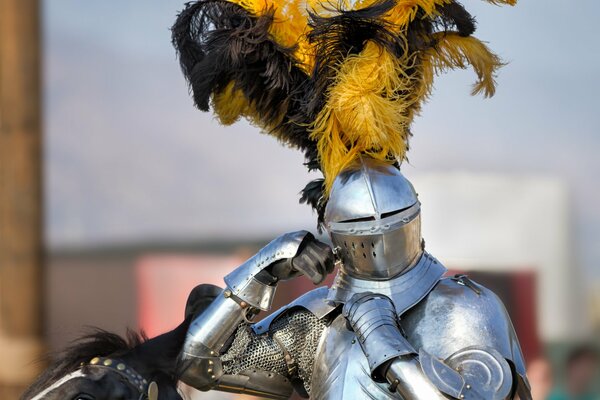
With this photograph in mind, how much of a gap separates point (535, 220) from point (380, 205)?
Answer: 135 inches

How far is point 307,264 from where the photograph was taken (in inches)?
132

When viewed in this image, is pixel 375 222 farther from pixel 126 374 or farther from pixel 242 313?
pixel 126 374

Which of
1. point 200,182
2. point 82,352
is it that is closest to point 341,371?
point 82,352

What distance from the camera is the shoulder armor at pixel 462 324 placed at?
125 inches

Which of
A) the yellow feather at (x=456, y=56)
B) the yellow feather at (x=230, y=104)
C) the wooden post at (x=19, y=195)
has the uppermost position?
the yellow feather at (x=456, y=56)

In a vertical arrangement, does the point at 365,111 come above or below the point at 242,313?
above

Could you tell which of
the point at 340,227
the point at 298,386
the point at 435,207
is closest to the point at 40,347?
the point at 435,207

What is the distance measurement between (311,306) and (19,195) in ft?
12.1

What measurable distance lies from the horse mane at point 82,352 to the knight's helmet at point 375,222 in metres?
0.65

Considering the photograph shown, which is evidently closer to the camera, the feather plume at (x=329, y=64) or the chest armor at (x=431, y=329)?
the chest armor at (x=431, y=329)

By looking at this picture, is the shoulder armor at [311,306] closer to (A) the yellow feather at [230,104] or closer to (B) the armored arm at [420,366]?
(B) the armored arm at [420,366]

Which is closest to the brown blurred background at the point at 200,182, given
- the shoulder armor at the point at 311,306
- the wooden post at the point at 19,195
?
the wooden post at the point at 19,195

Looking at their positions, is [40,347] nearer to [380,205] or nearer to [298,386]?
[298,386]

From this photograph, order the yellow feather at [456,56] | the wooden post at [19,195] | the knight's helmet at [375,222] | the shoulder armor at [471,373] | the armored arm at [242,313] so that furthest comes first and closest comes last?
the wooden post at [19,195]
the yellow feather at [456,56]
the armored arm at [242,313]
the knight's helmet at [375,222]
the shoulder armor at [471,373]
